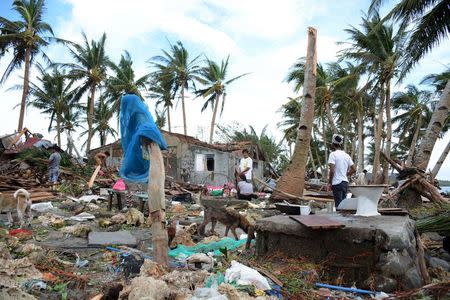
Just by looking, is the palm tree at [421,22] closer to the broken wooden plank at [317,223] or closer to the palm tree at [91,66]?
the broken wooden plank at [317,223]

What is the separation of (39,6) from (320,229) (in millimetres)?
26933

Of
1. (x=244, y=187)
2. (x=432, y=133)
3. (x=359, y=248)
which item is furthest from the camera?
(x=244, y=187)

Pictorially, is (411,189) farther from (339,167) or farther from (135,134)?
(135,134)

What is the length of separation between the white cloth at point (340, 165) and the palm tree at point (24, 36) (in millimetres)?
22347

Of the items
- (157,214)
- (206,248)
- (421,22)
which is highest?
(421,22)

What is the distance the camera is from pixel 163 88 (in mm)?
35438

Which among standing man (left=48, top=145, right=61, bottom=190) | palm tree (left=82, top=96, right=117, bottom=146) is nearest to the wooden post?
standing man (left=48, top=145, right=61, bottom=190)

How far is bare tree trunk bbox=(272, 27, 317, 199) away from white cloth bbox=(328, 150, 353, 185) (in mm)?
4268

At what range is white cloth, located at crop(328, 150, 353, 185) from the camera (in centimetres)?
654

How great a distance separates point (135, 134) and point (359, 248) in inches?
109

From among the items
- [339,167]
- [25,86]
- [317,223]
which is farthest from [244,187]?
[25,86]

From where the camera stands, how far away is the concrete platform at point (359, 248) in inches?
148

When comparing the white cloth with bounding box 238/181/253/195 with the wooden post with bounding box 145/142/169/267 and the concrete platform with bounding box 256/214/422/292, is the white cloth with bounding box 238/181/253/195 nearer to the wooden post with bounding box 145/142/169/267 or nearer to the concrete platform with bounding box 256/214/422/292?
the concrete platform with bounding box 256/214/422/292

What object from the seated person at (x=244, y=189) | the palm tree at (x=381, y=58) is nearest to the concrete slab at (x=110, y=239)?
the seated person at (x=244, y=189)
